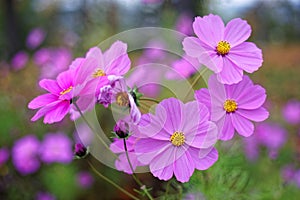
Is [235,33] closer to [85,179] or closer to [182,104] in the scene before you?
[182,104]

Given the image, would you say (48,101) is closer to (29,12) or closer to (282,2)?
(29,12)

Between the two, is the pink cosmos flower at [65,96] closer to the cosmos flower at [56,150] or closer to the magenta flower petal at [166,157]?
the magenta flower petal at [166,157]

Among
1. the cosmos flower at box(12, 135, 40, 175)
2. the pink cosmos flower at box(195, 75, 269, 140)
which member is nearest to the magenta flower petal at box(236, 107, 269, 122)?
the pink cosmos flower at box(195, 75, 269, 140)

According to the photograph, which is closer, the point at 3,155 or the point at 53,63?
the point at 3,155

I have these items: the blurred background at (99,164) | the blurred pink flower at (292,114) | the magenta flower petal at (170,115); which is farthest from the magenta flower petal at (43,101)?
the blurred pink flower at (292,114)

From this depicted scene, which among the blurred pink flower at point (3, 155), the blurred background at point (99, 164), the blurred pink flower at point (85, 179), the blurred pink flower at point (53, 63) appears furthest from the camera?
the blurred pink flower at point (53, 63)

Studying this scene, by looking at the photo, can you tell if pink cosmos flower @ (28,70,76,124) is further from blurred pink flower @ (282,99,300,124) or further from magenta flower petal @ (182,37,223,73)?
blurred pink flower @ (282,99,300,124)

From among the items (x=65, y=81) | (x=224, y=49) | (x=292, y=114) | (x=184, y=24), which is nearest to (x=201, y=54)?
(x=224, y=49)

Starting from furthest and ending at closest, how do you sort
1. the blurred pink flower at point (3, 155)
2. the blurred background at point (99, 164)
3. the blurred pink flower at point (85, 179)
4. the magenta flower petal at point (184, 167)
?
the blurred pink flower at point (3, 155) < the blurred pink flower at point (85, 179) < the blurred background at point (99, 164) < the magenta flower petal at point (184, 167)
